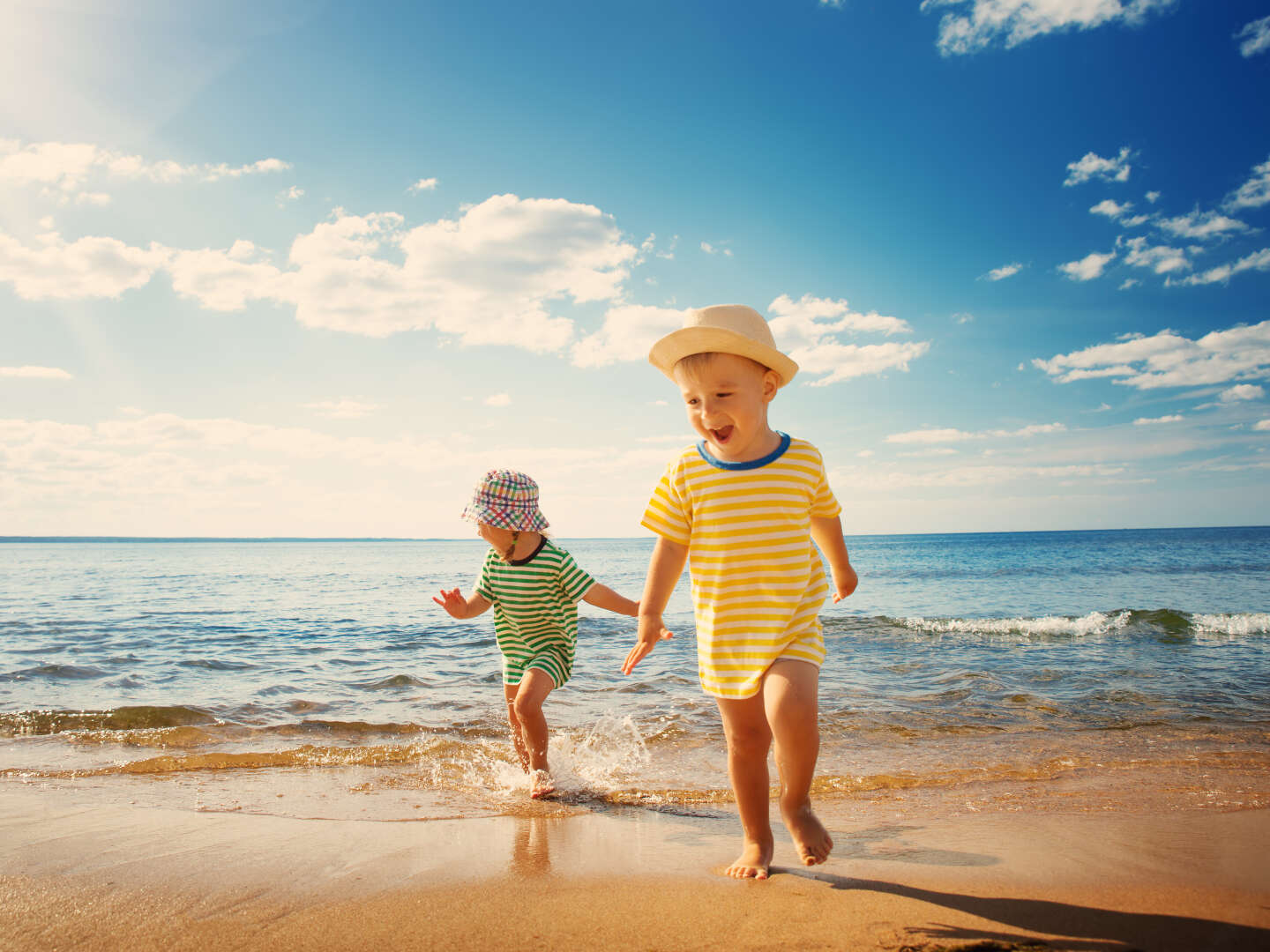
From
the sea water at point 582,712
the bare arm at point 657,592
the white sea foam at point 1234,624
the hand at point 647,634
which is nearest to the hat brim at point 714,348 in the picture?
the bare arm at point 657,592

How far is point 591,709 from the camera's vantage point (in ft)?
21.2

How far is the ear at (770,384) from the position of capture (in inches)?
108

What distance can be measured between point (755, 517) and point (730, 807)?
194 cm

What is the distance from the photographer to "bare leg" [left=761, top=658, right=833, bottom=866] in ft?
7.75

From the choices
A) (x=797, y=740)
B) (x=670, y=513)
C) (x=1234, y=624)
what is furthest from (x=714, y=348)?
(x=1234, y=624)

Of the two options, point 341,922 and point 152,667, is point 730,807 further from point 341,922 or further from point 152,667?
point 152,667

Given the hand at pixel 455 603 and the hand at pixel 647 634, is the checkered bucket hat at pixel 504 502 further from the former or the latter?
the hand at pixel 647 634

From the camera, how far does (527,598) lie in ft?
13.9

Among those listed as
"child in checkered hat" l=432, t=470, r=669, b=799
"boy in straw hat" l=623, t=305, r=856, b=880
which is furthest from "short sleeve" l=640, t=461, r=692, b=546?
"child in checkered hat" l=432, t=470, r=669, b=799

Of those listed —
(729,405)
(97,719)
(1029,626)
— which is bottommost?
(1029,626)

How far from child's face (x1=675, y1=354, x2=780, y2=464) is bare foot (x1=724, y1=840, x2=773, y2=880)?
1407 mm

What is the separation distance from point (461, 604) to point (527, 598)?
40 centimetres

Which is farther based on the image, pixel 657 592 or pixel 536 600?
pixel 536 600

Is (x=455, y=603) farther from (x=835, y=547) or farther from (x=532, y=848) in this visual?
(x=835, y=547)
